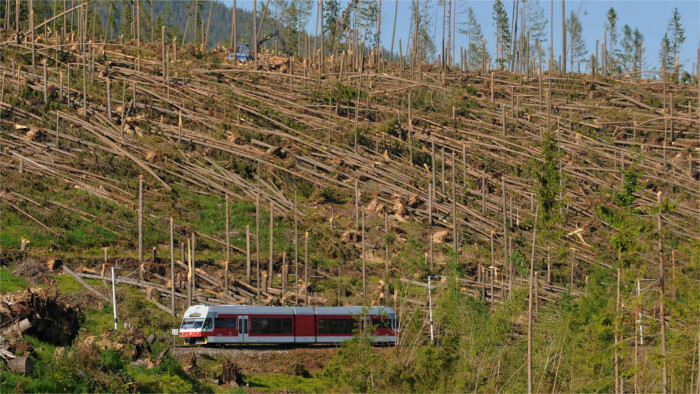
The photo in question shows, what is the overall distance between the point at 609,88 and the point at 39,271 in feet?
163

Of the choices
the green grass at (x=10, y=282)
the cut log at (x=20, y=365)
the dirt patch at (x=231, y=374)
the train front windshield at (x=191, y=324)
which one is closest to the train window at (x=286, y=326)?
the train front windshield at (x=191, y=324)

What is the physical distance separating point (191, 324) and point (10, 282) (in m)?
8.39

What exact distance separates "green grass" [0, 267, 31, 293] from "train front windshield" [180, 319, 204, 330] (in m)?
7.12

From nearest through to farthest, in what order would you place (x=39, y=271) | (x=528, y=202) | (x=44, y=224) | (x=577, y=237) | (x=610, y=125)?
(x=39, y=271)
(x=44, y=224)
(x=577, y=237)
(x=528, y=202)
(x=610, y=125)

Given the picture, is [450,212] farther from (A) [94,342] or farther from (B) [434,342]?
(A) [94,342]

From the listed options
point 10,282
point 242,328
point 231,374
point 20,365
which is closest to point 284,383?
point 231,374

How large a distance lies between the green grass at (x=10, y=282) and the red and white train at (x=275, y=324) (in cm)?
726

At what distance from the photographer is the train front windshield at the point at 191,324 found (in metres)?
30.1

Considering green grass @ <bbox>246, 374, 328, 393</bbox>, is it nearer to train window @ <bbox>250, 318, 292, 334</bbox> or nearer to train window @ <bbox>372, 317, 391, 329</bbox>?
train window @ <bbox>250, 318, 292, 334</bbox>

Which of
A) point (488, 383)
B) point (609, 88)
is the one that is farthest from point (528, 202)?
point (488, 383)

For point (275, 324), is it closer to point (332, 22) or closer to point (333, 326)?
point (333, 326)

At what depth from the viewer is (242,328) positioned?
31016 mm

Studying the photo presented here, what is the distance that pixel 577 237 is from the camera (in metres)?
45.1

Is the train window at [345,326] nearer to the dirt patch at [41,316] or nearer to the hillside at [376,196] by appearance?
the hillside at [376,196]
